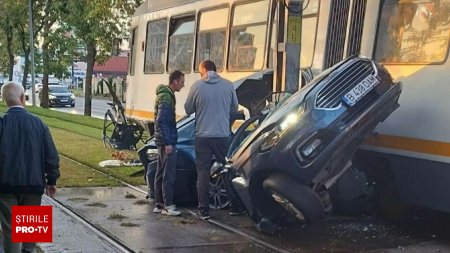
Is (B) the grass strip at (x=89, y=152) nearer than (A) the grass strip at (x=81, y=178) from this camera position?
No

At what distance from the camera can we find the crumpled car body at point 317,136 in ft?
21.8

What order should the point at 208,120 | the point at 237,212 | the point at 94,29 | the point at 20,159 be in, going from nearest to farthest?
1. the point at 20,159
2. the point at 208,120
3. the point at 237,212
4. the point at 94,29

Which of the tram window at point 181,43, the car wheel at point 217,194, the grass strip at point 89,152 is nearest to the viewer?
the car wheel at point 217,194

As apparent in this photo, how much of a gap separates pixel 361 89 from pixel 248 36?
152 inches

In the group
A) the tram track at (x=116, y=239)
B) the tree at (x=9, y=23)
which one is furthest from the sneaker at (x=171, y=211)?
the tree at (x=9, y=23)

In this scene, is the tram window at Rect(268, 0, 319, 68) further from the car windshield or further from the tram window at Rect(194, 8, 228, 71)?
the car windshield

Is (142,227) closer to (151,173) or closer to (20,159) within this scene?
(151,173)

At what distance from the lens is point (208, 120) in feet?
27.0

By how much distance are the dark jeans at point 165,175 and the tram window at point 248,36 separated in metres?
2.23

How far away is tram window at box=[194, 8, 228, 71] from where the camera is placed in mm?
11266

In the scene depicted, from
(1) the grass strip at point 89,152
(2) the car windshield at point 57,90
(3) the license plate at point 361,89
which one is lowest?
(2) the car windshield at point 57,90

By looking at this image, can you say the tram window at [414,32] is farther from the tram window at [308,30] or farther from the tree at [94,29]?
the tree at [94,29]

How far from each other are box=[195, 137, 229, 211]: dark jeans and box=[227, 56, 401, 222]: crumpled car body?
110cm

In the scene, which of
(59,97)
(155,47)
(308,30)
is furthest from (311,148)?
(59,97)
